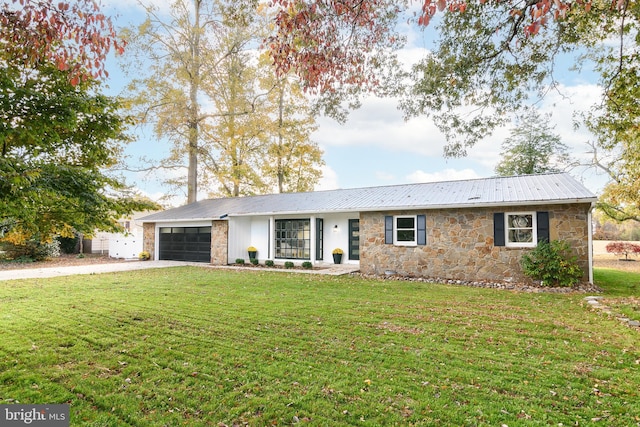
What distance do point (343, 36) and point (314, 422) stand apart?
492 cm

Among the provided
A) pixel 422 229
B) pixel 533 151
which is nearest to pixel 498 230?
pixel 422 229

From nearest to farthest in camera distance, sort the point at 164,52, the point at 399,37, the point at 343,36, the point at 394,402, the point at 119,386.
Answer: the point at 394,402, the point at 119,386, the point at 343,36, the point at 399,37, the point at 164,52

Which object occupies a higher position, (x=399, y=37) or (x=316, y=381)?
(x=399, y=37)

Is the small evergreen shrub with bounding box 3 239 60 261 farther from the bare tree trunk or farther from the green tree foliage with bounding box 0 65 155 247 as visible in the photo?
the green tree foliage with bounding box 0 65 155 247

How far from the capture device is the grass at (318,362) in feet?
9.71

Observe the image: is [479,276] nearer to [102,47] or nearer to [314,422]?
[314,422]

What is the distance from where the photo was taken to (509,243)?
1048 cm

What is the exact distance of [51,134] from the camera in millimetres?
4695

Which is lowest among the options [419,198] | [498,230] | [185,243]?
[185,243]

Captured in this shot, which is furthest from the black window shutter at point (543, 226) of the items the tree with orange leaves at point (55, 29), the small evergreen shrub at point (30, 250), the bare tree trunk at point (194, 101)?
the small evergreen shrub at point (30, 250)

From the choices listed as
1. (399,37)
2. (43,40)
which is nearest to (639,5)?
(399,37)

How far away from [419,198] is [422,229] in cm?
119

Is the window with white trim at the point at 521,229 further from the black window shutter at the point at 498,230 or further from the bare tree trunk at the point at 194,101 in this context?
the bare tree trunk at the point at 194,101

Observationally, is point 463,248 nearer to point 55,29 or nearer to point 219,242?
point 219,242
